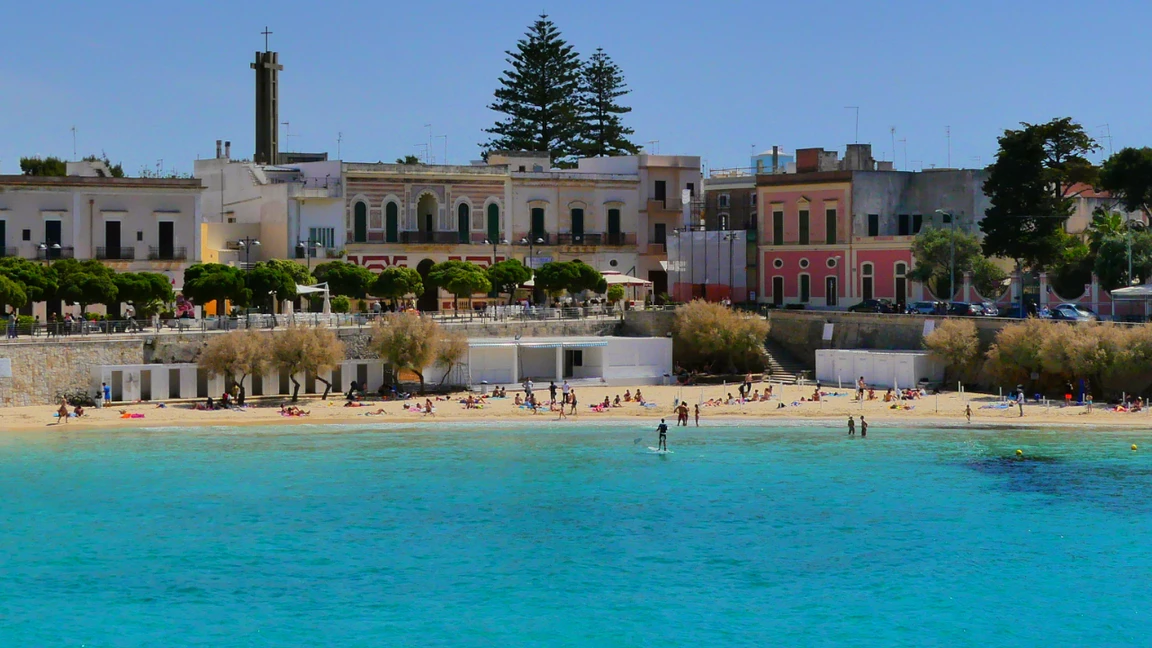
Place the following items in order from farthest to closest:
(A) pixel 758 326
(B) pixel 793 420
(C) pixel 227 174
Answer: (C) pixel 227 174
(A) pixel 758 326
(B) pixel 793 420

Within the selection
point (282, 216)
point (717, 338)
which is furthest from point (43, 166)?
point (717, 338)

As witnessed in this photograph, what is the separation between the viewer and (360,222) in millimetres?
55312

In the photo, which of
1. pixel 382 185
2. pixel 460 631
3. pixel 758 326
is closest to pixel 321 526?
pixel 460 631

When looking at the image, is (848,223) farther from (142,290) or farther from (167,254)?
(142,290)

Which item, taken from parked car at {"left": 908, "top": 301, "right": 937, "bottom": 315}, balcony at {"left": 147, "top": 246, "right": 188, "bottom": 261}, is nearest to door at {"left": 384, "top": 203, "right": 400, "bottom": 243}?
balcony at {"left": 147, "top": 246, "right": 188, "bottom": 261}

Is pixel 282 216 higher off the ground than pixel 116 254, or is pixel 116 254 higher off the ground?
pixel 282 216

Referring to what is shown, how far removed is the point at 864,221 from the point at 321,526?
1201 inches

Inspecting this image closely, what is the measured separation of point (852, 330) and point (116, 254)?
908 inches

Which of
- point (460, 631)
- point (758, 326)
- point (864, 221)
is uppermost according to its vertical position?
point (864, 221)

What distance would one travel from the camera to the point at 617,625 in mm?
23391

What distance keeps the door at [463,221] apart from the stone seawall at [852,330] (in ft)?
39.4

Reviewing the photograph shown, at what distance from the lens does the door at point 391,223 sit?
55.5 meters

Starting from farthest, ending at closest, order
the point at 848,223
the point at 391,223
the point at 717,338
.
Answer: the point at 391,223 < the point at 848,223 < the point at 717,338

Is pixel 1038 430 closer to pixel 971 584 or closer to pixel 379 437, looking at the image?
pixel 971 584
